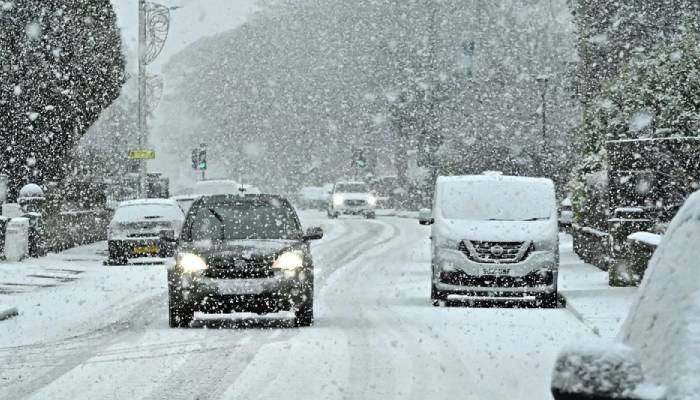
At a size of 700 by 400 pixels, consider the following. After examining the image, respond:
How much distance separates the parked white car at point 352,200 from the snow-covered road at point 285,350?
127ft

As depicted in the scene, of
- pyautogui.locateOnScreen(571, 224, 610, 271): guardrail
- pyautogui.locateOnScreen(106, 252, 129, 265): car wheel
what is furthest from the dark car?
pyautogui.locateOnScreen(106, 252, 129, 265): car wheel

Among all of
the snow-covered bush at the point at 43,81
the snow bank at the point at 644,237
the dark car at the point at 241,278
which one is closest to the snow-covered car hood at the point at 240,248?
the dark car at the point at 241,278

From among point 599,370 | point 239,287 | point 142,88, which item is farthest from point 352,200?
point 599,370

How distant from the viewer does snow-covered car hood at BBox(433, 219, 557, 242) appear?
58.6 ft

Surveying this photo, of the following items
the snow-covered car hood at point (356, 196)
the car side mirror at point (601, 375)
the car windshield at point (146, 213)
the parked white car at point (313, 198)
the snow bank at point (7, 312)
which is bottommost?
the parked white car at point (313, 198)

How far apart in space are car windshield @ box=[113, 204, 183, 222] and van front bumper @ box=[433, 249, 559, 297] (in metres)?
11.5

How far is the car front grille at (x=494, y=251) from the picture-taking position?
1781 cm

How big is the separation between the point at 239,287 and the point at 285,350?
2317mm

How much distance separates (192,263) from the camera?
48.9 feet

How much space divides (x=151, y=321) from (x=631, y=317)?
12.2 m

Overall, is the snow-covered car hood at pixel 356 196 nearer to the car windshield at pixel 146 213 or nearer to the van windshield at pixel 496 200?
the car windshield at pixel 146 213

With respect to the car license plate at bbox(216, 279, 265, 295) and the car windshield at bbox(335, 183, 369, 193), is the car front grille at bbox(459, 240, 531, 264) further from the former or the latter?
the car windshield at bbox(335, 183, 369, 193)

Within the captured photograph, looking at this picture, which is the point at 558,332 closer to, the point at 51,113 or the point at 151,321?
the point at 151,321

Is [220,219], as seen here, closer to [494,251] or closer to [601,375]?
[494,251]
